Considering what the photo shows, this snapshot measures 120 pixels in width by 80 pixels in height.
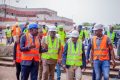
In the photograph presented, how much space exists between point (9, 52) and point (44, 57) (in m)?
10.9

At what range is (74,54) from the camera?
9.29 m

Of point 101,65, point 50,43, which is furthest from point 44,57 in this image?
point 101,65

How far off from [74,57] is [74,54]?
0.28ft

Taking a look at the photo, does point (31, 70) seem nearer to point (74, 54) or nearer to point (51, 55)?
point (74, 54)

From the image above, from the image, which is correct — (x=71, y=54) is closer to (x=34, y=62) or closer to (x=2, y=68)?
(x=34, y=62)

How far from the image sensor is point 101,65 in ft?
30.2

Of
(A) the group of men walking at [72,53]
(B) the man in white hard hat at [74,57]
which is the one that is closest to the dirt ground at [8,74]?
(A) the group of men walking at [72,53]

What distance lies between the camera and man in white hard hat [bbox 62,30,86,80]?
918 cm

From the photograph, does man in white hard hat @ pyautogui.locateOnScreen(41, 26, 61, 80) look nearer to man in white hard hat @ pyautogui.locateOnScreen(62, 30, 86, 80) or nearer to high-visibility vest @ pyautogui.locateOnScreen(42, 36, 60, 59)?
high-visibility vest @ pyautogui.locateOnScreen(42, 36, 60, 59)

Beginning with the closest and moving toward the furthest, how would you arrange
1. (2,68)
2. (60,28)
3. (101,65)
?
(101,65) → (60,28) → (2,68)

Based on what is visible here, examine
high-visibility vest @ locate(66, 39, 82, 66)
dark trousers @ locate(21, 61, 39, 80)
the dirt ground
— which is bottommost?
the dirt ground

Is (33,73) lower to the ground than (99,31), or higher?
lower

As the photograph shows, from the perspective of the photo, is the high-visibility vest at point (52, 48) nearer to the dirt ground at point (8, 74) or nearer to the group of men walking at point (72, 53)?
the group of men walking at point (72, 53)

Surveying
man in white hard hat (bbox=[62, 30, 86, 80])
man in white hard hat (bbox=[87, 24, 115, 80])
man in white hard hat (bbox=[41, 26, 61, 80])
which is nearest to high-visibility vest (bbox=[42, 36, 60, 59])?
man in white hard hat (bbox=[41, 26, 61, 80])
